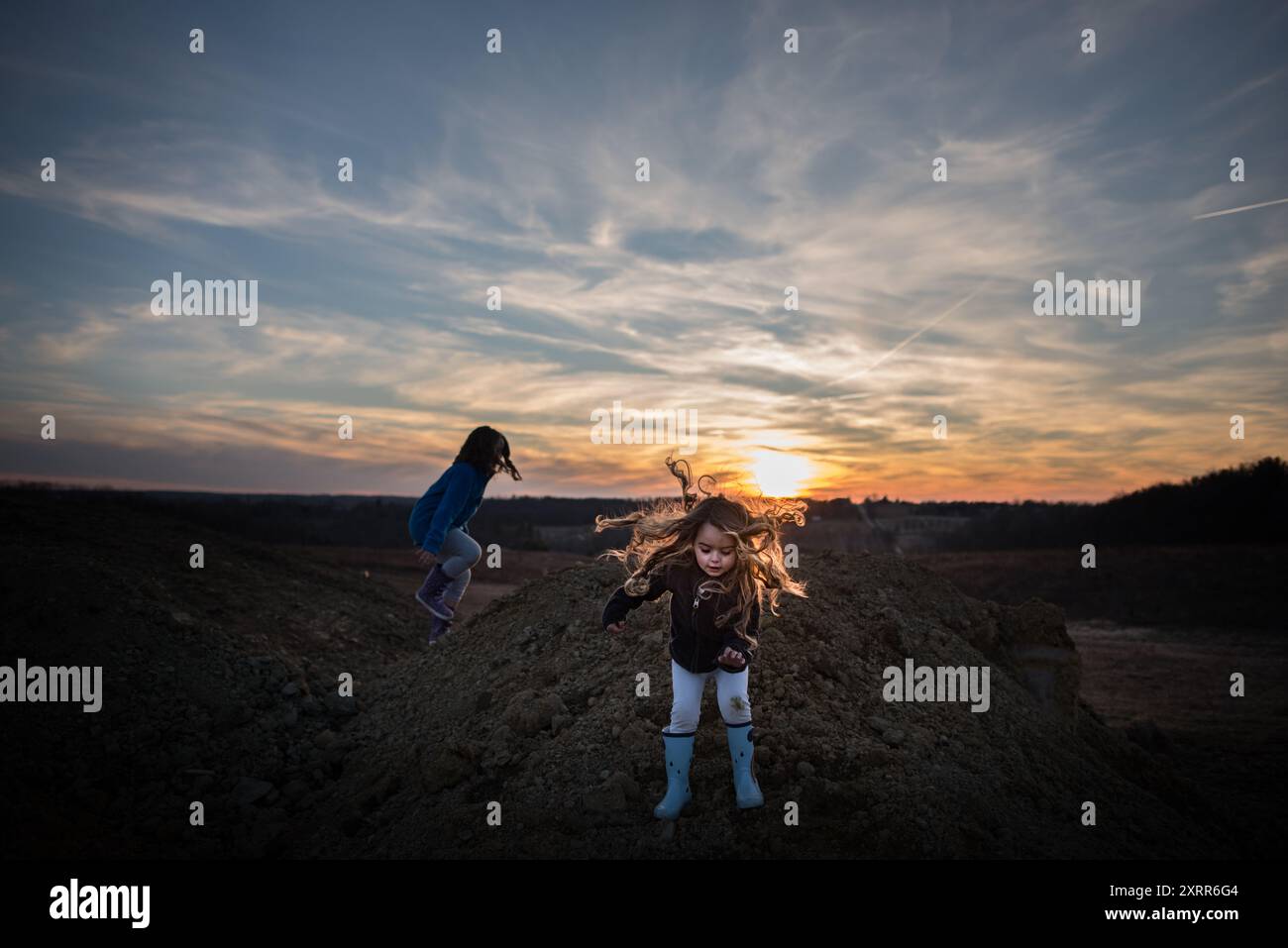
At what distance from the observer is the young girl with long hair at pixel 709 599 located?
3.74 metres

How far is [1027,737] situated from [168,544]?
36.3 ft

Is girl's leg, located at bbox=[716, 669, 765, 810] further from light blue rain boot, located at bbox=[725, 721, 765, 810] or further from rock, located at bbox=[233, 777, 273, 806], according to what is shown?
rock, located at bbox=[233, 777, 273, 806]

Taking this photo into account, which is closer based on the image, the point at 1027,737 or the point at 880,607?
the point at 1027,737

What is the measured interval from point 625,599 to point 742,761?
991mm

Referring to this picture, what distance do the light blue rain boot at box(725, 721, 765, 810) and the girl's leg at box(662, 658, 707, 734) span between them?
0.19 m

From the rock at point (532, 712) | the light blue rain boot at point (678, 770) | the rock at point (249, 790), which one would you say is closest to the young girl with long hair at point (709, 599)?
the light blue rain boot at point (678, 770)

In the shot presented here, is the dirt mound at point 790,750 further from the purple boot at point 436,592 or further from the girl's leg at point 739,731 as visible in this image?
the purple boot at point 436,592

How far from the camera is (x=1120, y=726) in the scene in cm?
888

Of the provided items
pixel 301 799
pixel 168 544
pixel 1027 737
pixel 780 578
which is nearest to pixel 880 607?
pixel 1027 737

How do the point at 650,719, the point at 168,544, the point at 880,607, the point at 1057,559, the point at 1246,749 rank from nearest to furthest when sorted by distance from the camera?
the point at 650,719, the point at 880,607, the point at 1246,749, the point at 168,544, the point at 1057,559

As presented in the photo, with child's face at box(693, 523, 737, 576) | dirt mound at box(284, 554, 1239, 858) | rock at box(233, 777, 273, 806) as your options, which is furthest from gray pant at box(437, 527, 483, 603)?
child's face at box(693, 523, 737, 576)

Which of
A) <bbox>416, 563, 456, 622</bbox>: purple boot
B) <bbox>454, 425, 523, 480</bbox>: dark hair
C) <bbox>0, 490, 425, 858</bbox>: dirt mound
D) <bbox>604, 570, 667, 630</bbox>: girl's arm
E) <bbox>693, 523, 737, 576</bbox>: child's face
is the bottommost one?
<bbox>0, 490, 425, 858</bbox>: dirt mound

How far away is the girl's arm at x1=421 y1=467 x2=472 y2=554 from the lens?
684cm

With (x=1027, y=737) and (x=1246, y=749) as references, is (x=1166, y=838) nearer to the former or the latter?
(x=1027, y=737)
